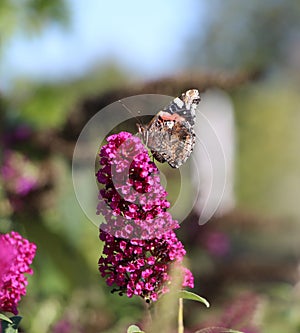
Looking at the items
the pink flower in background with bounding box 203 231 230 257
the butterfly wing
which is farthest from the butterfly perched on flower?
the pink flower in background with bounding box 203 231 230 257

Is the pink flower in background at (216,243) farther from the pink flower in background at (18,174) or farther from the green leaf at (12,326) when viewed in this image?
the green leaf at (12,326)

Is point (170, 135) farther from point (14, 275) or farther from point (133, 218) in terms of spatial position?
point (14, 275)

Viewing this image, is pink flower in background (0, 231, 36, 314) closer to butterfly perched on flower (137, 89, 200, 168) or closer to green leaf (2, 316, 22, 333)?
green leaf (2, 316, 22, 333)

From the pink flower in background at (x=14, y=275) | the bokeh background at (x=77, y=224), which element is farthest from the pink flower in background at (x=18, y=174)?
the pink flower in background at (x=14, y=275)

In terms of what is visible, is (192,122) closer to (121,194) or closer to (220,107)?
(121,194)

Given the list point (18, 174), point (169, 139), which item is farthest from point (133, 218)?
point (18, 174)

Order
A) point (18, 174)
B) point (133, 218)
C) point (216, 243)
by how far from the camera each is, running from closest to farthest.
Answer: point (133, 218), point (18, 174), point (216, 243)

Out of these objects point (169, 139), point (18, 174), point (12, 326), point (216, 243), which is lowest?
point (12, 326)
